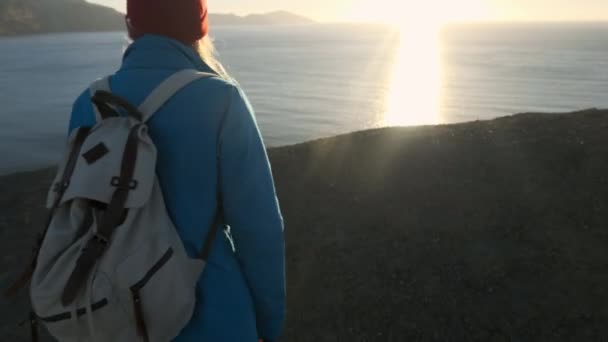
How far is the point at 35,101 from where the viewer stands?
38.9 m

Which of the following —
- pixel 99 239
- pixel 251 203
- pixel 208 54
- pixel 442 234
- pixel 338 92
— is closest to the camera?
Result: pixel 99 239

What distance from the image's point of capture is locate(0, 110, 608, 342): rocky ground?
509cm

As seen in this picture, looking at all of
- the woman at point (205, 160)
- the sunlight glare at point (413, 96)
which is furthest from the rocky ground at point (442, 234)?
the sunlight glare at point (413, 96)

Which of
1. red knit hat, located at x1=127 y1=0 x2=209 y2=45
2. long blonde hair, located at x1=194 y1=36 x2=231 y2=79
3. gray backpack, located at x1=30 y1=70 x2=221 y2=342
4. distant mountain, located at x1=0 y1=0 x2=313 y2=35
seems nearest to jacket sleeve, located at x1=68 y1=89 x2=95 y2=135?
gray backpack, located at x1=30 y1=70 x2=221 y2=342

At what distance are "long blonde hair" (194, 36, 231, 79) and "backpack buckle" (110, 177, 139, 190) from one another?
48cm

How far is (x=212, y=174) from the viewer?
169 centimetres

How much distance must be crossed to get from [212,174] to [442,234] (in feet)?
16.8

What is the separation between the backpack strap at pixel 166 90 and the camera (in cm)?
162

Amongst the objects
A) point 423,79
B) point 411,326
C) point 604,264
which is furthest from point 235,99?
point 423,79

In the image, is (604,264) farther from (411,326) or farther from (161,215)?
(161,215)

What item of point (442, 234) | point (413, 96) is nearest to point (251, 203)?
point (442, 234)

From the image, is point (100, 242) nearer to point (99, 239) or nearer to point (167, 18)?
point (99, 239)

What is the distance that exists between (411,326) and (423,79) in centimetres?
5656

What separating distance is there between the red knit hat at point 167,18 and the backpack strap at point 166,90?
6.8 inches
